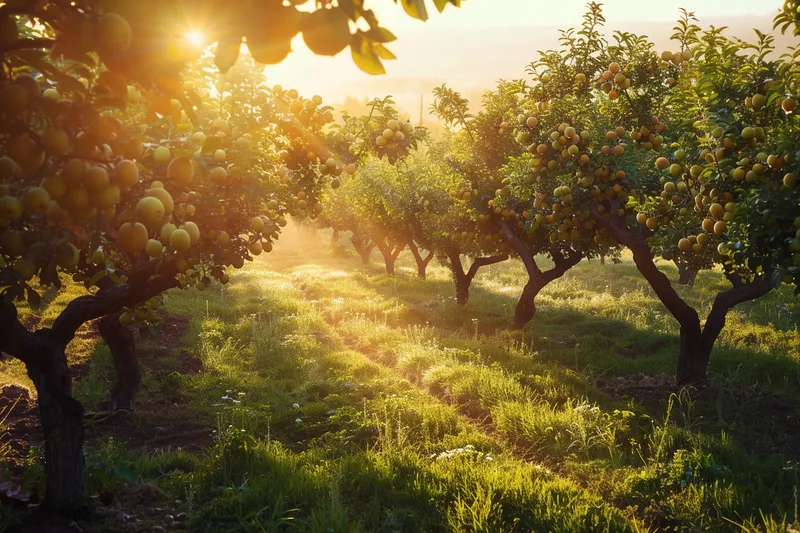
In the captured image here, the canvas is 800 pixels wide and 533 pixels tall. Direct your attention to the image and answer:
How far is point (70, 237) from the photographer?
253cm

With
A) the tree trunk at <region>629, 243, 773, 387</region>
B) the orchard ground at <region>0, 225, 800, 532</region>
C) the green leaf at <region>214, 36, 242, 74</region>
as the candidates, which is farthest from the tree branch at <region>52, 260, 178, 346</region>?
the tree trunk at <region>629, 243, 773, 387</region>

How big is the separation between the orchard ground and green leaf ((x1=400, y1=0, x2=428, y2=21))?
3832 millimetres

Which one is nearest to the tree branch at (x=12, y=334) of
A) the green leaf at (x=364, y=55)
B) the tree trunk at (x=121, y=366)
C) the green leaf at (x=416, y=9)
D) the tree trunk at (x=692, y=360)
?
the tree trunk at (x=121, y=366)

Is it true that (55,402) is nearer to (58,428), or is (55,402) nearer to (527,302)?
(58,428)

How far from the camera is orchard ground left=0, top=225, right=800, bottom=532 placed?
4859 millimetres

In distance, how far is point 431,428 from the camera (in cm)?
725

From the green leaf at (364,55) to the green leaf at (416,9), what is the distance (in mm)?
192

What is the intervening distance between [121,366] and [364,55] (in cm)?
696

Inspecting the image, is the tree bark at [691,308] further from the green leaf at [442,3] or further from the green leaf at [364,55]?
the green leaf at [364,55]

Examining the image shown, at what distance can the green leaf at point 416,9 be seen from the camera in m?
1.94

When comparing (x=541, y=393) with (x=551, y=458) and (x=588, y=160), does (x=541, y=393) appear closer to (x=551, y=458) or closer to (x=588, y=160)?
(x=551, y=458)

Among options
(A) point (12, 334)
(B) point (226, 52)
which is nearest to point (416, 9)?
(B) point (226, 52)

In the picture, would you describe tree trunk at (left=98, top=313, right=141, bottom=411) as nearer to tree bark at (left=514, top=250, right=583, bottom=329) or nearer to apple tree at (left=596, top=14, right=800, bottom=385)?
apple tree at (left=596, top=14, right=800, bottom=385)

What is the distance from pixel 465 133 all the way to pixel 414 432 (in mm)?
8836
